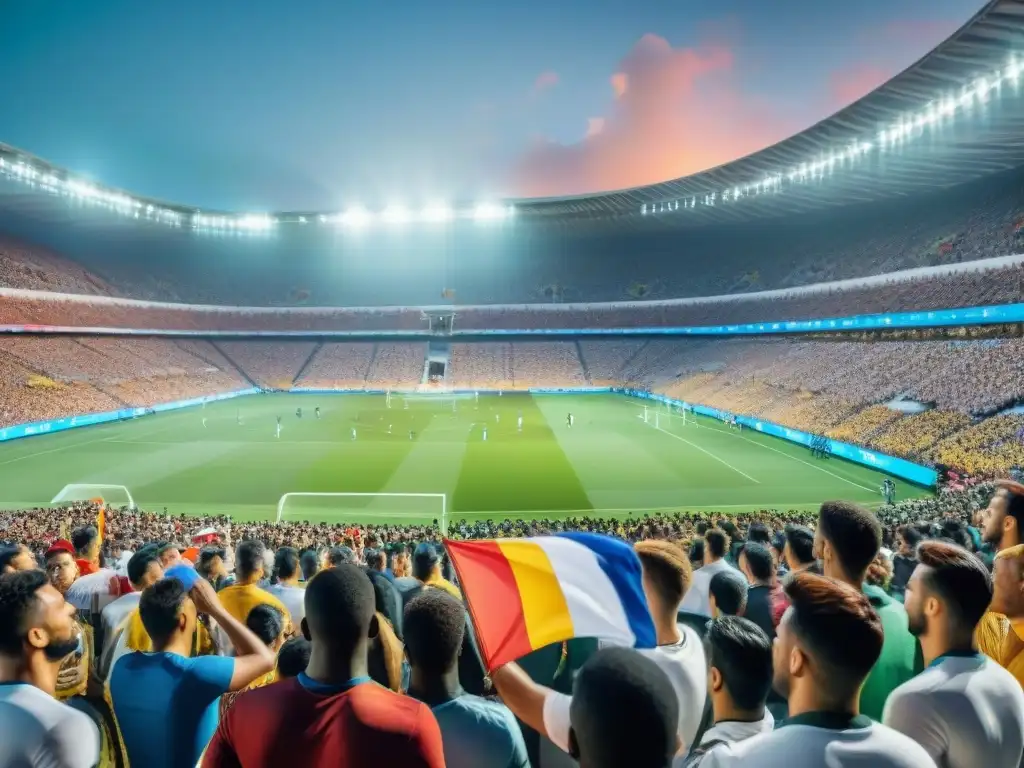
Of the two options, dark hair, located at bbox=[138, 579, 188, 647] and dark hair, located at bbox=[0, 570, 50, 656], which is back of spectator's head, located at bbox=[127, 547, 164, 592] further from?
dark hair, located at bbox=[0, 570, 50, 656]

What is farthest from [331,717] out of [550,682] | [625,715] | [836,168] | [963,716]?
[836,168]

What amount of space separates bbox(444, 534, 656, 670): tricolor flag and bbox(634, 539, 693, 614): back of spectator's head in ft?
0.28

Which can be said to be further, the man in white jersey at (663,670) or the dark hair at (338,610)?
the man in white jersey at (663,670)

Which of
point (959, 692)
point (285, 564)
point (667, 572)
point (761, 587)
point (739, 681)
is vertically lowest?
point (285, 564)

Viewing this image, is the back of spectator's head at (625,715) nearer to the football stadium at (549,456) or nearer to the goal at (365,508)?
the football stadium at (549,456)

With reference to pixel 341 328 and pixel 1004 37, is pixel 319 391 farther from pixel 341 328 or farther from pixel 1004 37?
pixel 1004 37

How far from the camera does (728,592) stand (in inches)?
171

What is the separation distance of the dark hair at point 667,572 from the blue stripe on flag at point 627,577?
68mm

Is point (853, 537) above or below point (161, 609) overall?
above

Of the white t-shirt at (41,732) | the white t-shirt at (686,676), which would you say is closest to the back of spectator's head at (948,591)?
the white t-shirt at (686,676)

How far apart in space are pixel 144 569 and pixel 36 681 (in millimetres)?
3138

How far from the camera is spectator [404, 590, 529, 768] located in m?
2.55

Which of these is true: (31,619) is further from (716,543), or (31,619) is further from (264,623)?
(716,543)

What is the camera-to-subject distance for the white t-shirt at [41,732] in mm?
2389
